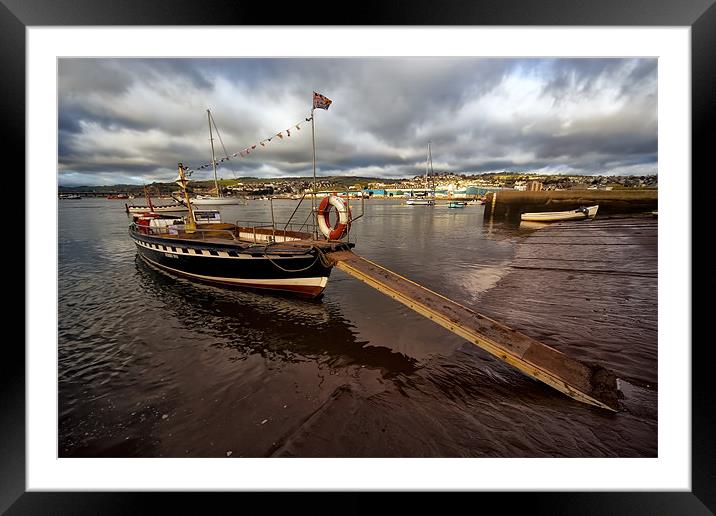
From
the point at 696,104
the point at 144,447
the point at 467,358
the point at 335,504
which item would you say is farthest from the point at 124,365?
the point at 696,104

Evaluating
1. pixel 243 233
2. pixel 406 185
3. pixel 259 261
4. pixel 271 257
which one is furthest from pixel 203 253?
pixel 406 185

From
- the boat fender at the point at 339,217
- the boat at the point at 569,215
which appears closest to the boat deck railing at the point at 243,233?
the boat fender at the point at 339,217

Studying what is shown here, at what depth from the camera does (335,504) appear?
1845 millimetres

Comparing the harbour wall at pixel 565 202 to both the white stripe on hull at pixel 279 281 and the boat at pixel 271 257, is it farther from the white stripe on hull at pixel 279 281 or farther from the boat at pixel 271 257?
the white stripe on hull at pixel 279 281

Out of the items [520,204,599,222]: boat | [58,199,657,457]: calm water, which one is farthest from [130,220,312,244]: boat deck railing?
[520,204,599,222]: boat

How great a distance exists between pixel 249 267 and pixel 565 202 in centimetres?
3367

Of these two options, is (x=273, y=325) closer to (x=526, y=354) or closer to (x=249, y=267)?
(x=249, y=267)

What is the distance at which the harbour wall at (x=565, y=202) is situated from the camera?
24797 mm

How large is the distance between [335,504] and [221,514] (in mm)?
A: 813

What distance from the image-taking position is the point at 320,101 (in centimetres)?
606

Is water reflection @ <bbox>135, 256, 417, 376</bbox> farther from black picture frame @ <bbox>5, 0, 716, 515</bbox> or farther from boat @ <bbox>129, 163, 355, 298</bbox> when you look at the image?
black picture frame @ <bbox>5, 0, 716, 515</bbox>

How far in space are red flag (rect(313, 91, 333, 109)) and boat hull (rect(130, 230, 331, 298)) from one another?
12.4 feet

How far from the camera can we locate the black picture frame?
1819 millimetres

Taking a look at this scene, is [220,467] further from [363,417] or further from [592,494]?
[592,494]
